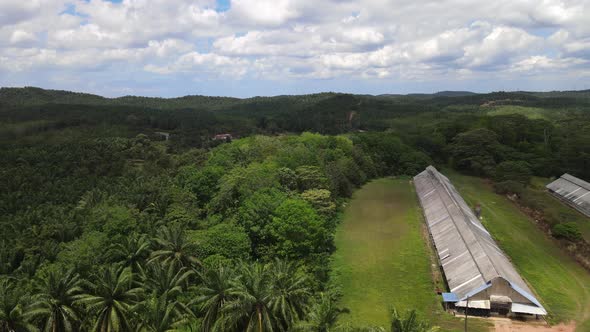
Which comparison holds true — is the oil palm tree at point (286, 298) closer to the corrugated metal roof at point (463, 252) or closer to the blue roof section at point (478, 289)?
the blue roof section at point (478, 289)

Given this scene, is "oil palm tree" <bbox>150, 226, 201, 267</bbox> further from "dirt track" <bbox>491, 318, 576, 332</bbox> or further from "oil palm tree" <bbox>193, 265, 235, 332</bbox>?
"dirt track" <bbox>491, 318, 576, 332</bbox>

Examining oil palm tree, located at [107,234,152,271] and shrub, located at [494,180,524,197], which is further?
shrub, located at [494,180,524,197]

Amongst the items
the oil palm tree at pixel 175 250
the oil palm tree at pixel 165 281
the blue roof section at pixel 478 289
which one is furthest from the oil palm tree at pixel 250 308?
the blue roof section at pixel 478 289

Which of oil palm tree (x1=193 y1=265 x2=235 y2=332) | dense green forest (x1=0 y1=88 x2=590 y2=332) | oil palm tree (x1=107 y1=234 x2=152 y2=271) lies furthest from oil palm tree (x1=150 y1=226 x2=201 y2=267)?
oil palm tree (x1=193 y1=265 x2=235 y2=332)

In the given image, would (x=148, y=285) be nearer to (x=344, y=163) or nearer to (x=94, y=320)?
(x=94, y=320)

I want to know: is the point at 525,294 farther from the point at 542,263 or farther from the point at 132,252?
the point at 132,252

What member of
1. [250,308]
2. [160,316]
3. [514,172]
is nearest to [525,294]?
[250,308]
